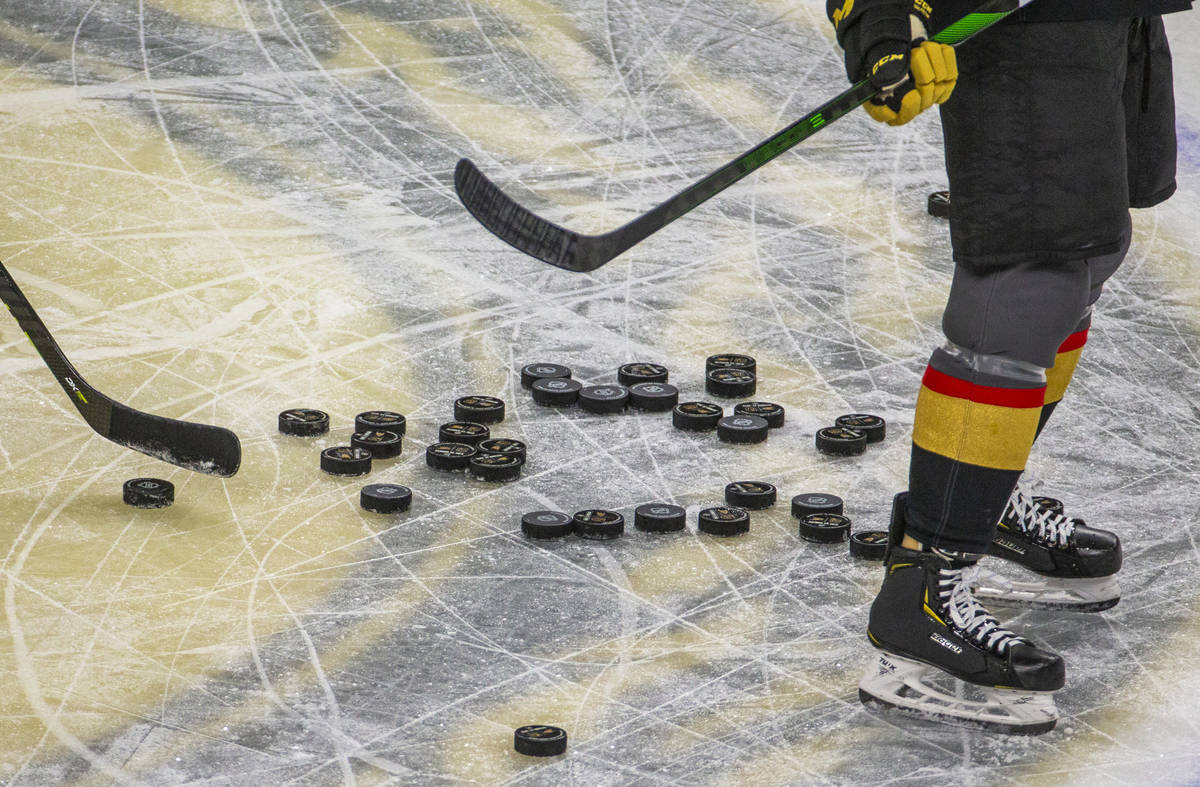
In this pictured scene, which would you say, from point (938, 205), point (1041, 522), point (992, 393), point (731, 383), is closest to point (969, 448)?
point (992, 393)

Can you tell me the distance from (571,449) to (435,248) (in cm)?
108

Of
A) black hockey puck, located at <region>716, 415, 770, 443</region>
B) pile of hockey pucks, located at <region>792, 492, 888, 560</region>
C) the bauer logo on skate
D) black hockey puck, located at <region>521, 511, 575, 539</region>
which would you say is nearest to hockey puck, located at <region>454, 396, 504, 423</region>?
black hockey puck, located at <region>716, 415, 770, 443</region>

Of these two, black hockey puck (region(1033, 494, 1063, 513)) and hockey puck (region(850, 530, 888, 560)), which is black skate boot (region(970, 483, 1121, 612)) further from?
hockey puck (region(850, 530, 888, 560))

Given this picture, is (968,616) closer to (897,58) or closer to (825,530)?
(825,530)

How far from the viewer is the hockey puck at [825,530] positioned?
2480 millimetres

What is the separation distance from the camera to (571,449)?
9.56ft

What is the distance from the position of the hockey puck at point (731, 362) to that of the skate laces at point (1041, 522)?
103 cm

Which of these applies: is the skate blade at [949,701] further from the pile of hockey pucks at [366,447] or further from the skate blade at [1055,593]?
the pile of hockey pucks at [366,447]

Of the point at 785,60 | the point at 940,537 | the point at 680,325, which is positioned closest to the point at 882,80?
the point at 940,537

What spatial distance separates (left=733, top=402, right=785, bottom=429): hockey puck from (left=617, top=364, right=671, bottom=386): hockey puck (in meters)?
0.20

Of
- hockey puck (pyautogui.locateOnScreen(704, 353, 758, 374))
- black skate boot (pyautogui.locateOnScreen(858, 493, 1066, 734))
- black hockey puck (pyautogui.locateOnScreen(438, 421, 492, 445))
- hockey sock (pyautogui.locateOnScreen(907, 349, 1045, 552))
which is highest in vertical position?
hockey sock (pyautogui.locateOnScreen(907, 349, 1045, 552))

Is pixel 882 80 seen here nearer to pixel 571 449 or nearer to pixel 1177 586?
pixel 1177 586

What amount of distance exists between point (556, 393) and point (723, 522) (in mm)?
689

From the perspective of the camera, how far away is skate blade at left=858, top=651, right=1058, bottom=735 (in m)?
1.88
